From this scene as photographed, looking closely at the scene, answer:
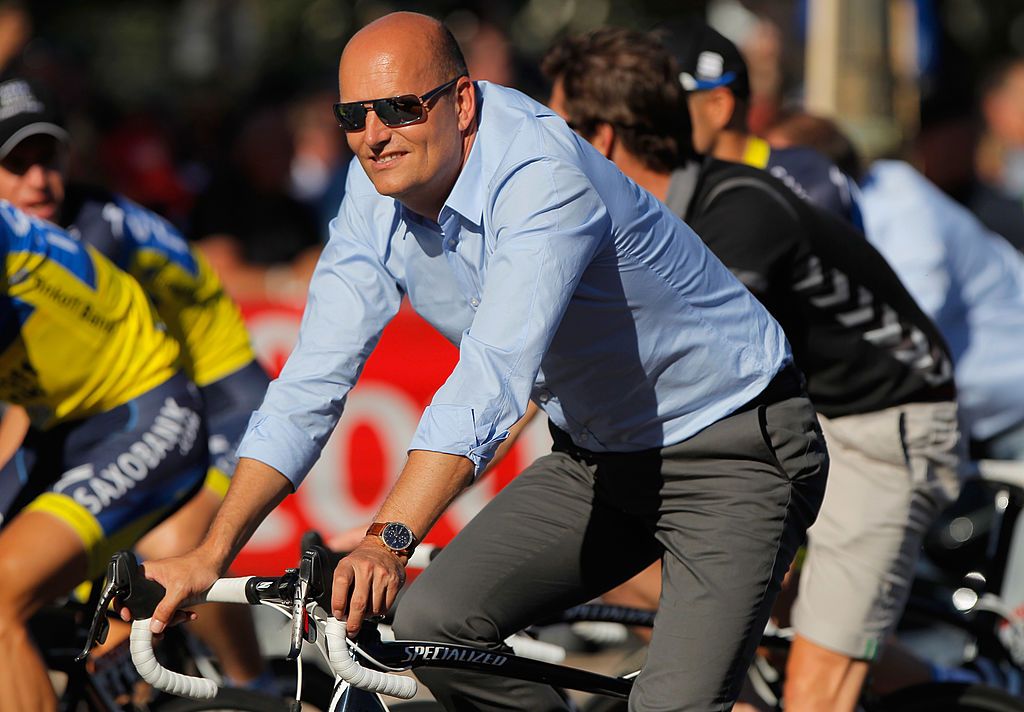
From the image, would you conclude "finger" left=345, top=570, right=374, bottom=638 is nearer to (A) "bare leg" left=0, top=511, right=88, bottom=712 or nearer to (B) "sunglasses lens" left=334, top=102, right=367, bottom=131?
(B) "sunglasses lens" left=334, top=102, right=367, bottom=131

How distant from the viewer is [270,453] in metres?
3.48

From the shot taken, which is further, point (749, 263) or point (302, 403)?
point (749, 263)

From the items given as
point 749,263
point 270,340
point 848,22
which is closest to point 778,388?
point 749,263

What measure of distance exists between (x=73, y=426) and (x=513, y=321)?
2.09 metres

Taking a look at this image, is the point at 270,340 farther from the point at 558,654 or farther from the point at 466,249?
the point at 466,249

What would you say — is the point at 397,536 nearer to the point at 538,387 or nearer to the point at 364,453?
the point at 538,387

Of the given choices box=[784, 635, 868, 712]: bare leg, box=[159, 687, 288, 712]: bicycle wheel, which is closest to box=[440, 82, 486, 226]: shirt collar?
box=[159, 687, 288, 712]: bicycle wheel

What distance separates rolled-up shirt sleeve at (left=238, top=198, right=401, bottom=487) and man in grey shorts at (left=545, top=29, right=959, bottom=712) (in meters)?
0.95

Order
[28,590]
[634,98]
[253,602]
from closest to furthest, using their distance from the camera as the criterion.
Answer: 1. [253,602]
2. [28,590]
3. [634,98]

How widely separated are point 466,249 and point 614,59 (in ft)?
4.16

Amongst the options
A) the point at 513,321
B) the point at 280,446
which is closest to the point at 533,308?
the point at 513,321

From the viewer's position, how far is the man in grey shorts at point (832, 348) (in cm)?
419

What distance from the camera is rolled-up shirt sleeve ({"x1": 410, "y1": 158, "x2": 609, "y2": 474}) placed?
3.10 m

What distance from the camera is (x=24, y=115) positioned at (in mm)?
5383
